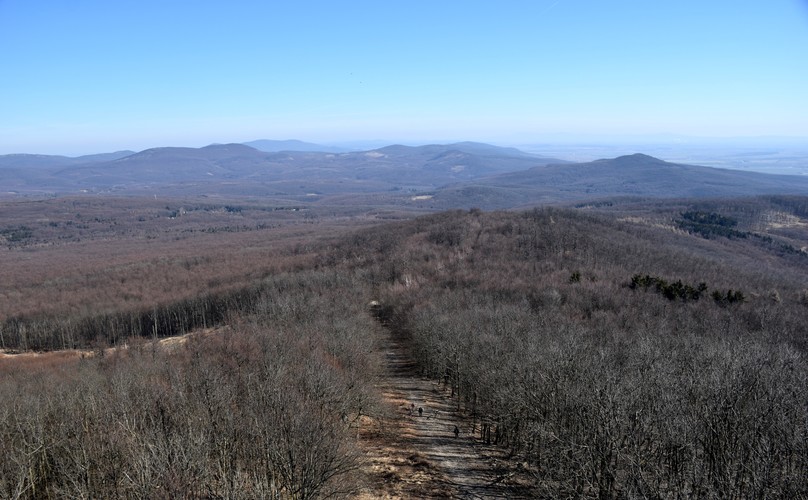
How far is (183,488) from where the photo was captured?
52.4ft

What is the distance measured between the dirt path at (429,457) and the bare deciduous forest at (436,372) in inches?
50.6

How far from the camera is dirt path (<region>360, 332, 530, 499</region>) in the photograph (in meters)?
27.8

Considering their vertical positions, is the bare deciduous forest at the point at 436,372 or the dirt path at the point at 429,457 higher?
the bare deciduous forest at the point at 436,372

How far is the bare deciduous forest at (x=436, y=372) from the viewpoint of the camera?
787 inches

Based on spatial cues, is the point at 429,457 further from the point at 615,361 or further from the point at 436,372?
the point at 436,372

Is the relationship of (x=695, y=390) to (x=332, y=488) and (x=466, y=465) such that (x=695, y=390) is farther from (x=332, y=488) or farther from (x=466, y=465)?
(x=332, y=488)

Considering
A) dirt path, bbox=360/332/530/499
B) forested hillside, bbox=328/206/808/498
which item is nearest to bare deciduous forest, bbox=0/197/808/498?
forested hillside, bbox=328/206/808/498

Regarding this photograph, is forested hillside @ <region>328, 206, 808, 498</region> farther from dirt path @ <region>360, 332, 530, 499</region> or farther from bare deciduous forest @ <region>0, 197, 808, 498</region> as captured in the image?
dirt path @ <region>360, 332, 530, 499</region>

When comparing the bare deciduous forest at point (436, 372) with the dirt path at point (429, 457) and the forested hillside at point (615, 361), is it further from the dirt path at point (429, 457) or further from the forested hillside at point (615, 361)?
the dirt path at point (429, 457)

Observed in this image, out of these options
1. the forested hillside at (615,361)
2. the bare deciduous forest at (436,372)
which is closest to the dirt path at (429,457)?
the bare deciduous forest at (436,372)

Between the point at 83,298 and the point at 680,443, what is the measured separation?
119 m

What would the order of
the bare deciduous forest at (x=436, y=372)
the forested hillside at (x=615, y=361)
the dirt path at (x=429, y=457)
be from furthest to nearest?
the dirt path at (x=429, y=457) < the forested hillside at (x=615, y=361) < the bare deciduous forest at (x=436, y=372)

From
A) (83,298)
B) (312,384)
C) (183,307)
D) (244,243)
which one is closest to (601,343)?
(312,384)

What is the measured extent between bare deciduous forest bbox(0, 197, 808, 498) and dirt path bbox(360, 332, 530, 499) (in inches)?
50.6
